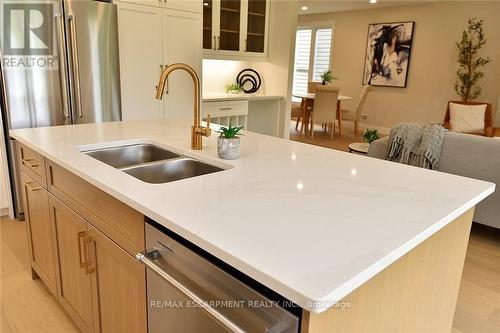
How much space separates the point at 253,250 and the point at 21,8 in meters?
2.81

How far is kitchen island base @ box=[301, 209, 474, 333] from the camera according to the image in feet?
2.99

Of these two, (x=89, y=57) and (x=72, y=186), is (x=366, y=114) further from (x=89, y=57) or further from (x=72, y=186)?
(x=72, y=186)

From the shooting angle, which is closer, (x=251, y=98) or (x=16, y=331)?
(x=16, y=331)

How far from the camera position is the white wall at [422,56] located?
6121 millimetres

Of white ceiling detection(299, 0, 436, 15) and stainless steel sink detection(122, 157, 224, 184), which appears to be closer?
stainless steel sink detection(122, 157, 224, 184)

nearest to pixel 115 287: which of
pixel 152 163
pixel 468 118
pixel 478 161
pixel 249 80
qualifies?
pixel 152 163

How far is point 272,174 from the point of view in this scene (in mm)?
1454

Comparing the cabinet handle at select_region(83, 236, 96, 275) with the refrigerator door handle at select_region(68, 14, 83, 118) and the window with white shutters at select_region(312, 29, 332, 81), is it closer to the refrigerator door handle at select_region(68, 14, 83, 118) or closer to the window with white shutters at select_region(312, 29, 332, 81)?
the refrigerator door handle at select_region(68, 14, 83, 118)

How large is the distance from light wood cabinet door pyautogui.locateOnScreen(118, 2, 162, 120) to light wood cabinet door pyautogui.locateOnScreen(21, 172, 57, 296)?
1585 mm

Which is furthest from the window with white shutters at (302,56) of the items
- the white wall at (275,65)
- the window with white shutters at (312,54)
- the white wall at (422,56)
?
the white wall at (275,65)

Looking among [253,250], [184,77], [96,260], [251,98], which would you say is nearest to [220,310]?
[253,250]

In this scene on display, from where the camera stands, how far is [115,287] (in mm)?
1406

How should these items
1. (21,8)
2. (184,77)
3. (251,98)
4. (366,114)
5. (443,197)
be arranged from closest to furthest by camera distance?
1. (443,197)
2. (21,8)
3. (184,77)
4. (251,98)
5. (366,114)

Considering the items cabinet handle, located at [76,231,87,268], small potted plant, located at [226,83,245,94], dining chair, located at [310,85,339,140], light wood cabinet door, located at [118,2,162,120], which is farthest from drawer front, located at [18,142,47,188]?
dining chair, located at [310,85,339,140]
